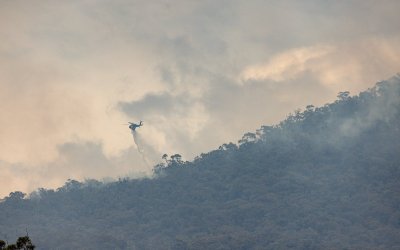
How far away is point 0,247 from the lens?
124 meters

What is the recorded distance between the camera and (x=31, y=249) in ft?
401

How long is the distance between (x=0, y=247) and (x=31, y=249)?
3967 mm
